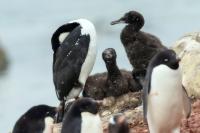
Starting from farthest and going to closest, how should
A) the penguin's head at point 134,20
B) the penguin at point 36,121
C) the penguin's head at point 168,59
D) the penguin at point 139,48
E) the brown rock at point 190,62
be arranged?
the penguin's head at point 134,20
the penguin at point 139,48
the brown rock at point 190,62
the penguin's head at point 168,59
the penguin at point 36,121

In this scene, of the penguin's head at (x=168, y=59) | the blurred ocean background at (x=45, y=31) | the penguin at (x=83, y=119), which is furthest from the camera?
the blurred ocean background at (x=45, y=31)

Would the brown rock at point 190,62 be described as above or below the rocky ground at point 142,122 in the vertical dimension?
above

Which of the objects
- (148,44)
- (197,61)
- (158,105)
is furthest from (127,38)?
(158,105)

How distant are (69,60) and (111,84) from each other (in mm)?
662

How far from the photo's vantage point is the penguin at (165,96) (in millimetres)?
8859

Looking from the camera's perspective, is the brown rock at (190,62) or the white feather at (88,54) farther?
the white feather at (88,54)

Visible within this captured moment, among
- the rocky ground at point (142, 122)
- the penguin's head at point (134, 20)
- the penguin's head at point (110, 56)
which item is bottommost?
the rocky ground at point (142, 122)

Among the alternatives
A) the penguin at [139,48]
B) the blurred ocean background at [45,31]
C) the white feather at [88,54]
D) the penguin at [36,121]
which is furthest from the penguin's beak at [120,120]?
the blurred ocean background at [45,31]

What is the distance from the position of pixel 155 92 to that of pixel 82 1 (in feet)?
140

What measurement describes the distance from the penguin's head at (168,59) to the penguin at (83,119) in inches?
37.2

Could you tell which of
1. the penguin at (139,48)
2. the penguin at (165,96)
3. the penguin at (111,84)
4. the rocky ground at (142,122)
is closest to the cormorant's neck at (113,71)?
the penguin at (111,84)

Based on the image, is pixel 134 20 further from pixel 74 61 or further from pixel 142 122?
pixel 142 122

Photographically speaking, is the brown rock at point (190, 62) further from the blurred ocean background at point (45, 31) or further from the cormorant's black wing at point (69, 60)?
the blurred ocean background at point (45, 31)

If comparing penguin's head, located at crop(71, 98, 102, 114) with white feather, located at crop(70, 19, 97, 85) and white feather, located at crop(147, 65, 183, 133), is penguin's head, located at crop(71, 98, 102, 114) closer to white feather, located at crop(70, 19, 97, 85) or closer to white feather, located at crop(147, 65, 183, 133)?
white feather, located at crop(147, 65, 183, 133)
